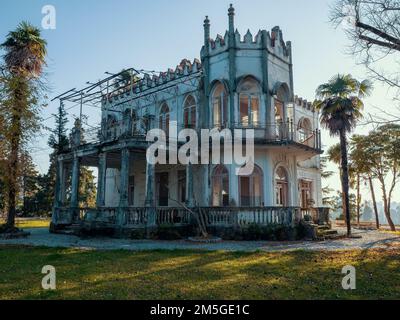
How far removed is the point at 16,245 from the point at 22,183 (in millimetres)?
5946

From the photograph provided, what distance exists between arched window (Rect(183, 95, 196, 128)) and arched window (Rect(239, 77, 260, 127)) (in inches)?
124

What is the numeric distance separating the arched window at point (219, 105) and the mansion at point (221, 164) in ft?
0.19

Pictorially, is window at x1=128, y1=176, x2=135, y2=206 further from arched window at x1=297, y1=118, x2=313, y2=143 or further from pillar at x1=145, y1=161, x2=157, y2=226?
arched window at x1=297, y1=118, x2=313, y2=143

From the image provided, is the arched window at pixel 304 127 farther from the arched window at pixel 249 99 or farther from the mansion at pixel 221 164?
the arched window at pixel 249 99

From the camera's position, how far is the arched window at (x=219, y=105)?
20891 mm

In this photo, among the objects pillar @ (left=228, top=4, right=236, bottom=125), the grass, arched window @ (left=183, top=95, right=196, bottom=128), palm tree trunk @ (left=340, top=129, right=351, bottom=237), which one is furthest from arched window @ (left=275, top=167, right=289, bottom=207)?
Result: the grass

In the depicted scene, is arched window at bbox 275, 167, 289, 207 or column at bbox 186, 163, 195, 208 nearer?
column at bbox 186, 163, 195, 208

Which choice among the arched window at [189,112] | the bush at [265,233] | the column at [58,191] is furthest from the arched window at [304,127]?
the column at [58,191]

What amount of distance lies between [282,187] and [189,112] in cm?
734

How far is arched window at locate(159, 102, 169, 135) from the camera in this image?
2431 centimetres

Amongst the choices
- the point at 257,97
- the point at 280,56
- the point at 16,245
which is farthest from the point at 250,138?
the point at 16,245

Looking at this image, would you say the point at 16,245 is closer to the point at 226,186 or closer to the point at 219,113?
the point at 226,186

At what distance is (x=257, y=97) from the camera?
2092cm

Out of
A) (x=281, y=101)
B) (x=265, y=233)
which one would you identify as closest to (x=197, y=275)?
(x=265, y=233)
